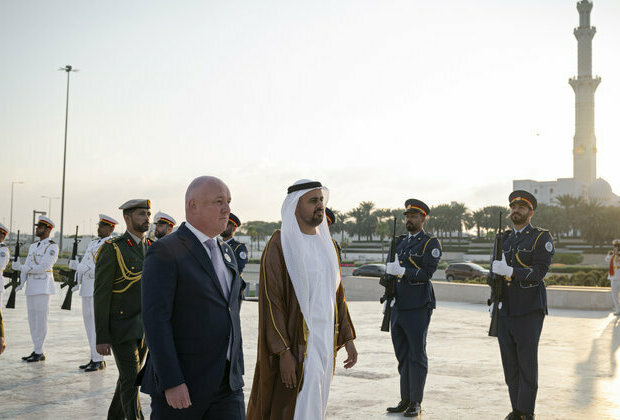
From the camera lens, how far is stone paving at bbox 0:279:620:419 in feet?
23.0

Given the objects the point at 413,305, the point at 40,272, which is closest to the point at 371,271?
the point at 40,272

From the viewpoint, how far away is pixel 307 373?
4.52 metres

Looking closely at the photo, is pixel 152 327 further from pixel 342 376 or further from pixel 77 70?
pixel 77 70

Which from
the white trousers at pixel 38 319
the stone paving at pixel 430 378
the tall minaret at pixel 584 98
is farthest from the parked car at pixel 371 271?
the tall minaret at pixel 584 98

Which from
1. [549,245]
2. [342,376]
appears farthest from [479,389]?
[549,245]

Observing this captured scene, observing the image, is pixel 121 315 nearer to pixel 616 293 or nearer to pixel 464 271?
pixel 616 293

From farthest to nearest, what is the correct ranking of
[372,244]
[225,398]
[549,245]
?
[372,244] → [549,245] → [225,398]

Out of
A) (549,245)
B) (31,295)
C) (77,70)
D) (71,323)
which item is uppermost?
(77,70)

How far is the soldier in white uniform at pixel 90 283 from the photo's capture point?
30.0ft

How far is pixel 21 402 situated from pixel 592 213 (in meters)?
82.2

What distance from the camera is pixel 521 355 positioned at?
6609 millimetres

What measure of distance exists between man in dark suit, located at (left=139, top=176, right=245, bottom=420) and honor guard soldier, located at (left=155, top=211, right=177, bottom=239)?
21.6ft

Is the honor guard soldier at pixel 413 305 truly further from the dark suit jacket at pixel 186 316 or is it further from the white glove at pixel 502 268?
the dark suit jacket at pixel 186 316

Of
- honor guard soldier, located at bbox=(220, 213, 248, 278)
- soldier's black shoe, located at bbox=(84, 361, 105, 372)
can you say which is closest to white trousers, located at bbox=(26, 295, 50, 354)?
soldier's black shoe, located at bbox=(84, 361, 105, 372)
